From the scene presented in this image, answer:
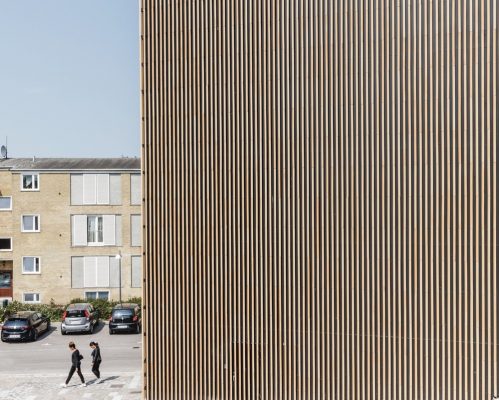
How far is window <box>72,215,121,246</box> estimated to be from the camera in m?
35.8

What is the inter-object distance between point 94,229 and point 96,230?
0.14 metres

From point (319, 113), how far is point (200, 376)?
215 inches

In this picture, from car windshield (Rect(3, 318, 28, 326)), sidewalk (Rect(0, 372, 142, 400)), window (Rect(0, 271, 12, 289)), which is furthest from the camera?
window (Rect(0, 271, 12, 289))

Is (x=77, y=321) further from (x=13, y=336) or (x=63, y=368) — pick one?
(x=63, y=368)

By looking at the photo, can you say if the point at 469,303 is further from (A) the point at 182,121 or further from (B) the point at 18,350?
(B) the point at 18,350

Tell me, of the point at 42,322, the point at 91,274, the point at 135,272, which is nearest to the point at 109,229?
the point at 91,274

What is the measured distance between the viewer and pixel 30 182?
3569 centimetres

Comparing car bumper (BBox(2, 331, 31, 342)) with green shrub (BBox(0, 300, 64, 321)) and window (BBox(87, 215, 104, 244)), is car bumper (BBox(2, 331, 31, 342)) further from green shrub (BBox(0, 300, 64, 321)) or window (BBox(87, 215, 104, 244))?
window (BBox(87, 215, 104, 244))

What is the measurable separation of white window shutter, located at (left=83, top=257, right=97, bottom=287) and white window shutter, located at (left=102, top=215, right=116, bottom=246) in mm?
1422

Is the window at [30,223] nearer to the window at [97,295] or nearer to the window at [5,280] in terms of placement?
the window at [5,280]

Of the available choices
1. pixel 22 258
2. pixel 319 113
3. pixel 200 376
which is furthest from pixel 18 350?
pixel 319 113

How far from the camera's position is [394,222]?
10.3 meters

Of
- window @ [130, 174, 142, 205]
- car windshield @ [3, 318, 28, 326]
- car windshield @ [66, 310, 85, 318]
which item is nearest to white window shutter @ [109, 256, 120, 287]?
window @ [130, 174, 142, 205]

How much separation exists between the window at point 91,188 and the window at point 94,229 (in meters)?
1.00
